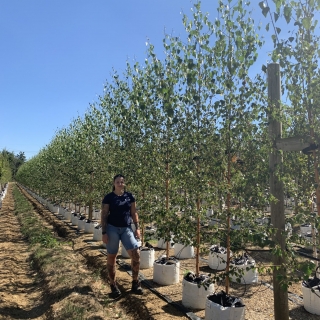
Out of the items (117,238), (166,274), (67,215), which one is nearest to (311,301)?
(166,274)

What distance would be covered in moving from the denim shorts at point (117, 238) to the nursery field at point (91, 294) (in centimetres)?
78

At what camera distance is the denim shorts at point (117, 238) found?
4938 millimetres

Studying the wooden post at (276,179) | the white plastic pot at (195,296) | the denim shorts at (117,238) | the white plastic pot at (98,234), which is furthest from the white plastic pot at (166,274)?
the white plastic pot at (98,234)

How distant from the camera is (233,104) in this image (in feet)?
12.5

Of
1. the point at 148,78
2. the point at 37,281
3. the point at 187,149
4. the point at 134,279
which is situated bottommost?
the point at 37,281

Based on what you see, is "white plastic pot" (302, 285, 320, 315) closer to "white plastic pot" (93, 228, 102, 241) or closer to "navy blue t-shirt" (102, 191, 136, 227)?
"navy blue t-shirt" (102, 191, 136, 227)

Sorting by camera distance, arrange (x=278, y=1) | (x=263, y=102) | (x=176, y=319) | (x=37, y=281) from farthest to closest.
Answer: (x=37, y=281) → (x=176, y=319) → (x=263, y=102) → (x=278, y=1)

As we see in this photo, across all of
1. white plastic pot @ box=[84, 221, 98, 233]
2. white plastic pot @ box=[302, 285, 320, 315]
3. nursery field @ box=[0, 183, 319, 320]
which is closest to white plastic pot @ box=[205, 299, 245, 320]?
nursery field @ box=[0, 183, 319, 320]

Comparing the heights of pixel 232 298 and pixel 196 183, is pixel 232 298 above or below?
below

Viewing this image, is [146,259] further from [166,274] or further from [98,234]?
[98,234]

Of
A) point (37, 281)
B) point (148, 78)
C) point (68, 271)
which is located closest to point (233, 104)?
point (148, 78)

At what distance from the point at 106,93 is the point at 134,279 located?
5.25 meters

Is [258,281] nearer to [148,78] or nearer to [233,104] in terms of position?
[233,104]

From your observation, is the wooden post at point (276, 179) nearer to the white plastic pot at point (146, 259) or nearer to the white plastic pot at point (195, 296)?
the white plastic pot at point (195, 296)
